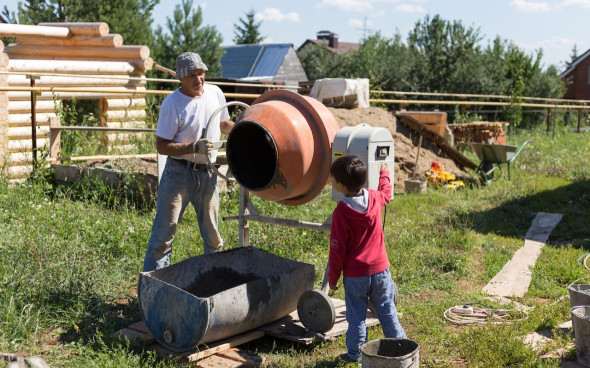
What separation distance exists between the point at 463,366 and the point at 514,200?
18.9 feet

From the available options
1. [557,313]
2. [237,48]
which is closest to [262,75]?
[237,48]

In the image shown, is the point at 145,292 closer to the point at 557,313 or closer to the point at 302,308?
the point at 302,308

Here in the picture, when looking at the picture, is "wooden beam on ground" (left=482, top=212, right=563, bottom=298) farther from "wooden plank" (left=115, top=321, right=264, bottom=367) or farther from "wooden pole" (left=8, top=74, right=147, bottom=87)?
"wooden pole" (left=8, top=74, right=147, bottom=87)

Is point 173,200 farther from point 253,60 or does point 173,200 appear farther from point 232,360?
point 253,60

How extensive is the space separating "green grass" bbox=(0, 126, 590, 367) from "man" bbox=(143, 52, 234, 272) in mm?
725

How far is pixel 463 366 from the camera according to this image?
13.9 ft

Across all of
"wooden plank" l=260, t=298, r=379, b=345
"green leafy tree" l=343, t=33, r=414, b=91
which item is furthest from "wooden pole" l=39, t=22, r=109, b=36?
"green leafy tree" l=343, t=33, r=414, b=91

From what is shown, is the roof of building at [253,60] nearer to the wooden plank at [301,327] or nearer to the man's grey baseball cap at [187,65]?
the man's grey baseball cap at [187,65]

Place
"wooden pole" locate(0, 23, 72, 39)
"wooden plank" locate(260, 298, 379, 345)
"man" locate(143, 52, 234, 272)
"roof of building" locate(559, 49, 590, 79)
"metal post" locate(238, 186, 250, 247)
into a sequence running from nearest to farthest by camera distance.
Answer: "wooden plank" locate(260, 298, 379, 345) → "man" locate(143, 52, 234, 272) → "metal post" locate(238, 186, 250, 247) → "wooden pole" locate(0, 23, 72, 39) → "roof of building" locate(559, 49, 590, 79)

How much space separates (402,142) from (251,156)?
21.7 ft

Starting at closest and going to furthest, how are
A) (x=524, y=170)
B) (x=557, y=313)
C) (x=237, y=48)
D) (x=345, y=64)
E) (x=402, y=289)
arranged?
1. (x=557, y=313)
2. (x=402, y=289)
3. (x=524, y=170)
4. (x=345, y=64)
5. (x=237, y=48)

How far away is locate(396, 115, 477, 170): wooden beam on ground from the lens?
11.8 meters

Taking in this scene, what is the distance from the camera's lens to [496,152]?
35.2 ft

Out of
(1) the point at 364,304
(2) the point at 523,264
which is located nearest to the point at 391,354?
(1) the point at 364,304
